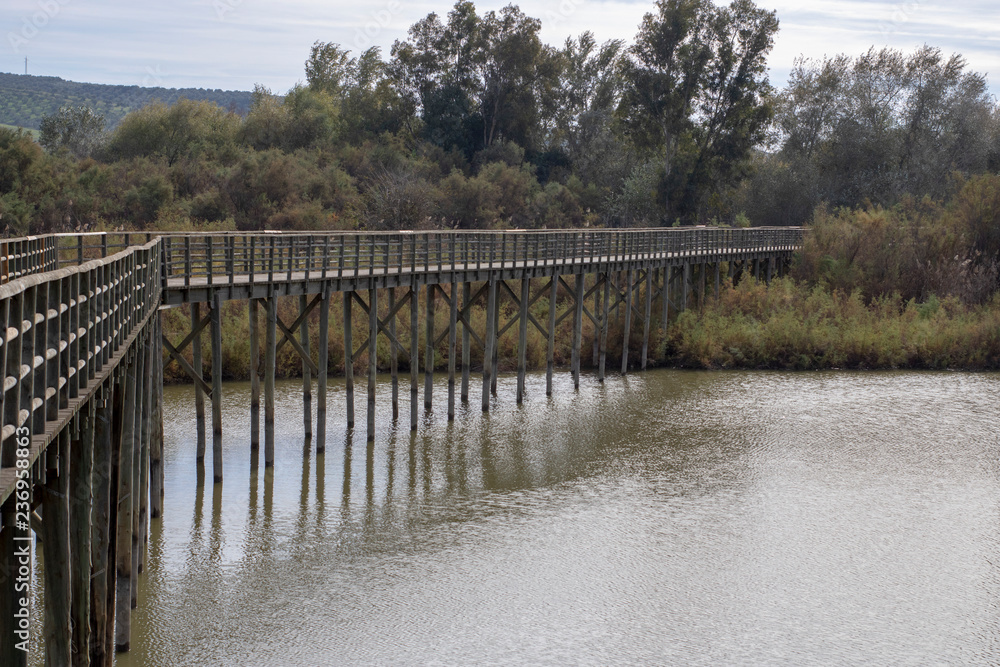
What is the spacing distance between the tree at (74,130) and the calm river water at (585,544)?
31.9 m

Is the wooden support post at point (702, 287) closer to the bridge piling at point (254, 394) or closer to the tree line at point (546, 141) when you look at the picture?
the tree line at point (546, 141)

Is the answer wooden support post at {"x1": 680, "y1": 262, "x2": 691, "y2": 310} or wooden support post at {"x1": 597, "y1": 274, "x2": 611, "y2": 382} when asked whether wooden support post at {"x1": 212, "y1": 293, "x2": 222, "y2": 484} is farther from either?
wooden support post at {"x1": 680, "y1": 262, "x2": 691, "y2": 310}

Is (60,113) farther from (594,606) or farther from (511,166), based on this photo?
(594,606)

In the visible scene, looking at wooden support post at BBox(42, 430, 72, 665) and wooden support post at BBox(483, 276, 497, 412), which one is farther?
wooden support post at BBox(483, 276, 497, 412)

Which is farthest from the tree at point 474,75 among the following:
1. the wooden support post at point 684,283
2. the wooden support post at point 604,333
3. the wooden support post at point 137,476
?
the wooden support post at point 137,476

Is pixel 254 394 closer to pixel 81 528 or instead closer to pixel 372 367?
pixel 372 367

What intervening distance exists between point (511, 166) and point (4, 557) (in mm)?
48024

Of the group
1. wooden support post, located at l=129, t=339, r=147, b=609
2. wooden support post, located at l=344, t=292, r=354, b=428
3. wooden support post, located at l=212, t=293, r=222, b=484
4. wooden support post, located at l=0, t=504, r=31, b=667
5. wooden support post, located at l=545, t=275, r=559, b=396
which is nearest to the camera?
wooden support post, located at l=0, t=504, r=31, b=667

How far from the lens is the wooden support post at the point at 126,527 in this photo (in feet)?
32.8

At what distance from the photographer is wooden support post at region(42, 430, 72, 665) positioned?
5926 mm

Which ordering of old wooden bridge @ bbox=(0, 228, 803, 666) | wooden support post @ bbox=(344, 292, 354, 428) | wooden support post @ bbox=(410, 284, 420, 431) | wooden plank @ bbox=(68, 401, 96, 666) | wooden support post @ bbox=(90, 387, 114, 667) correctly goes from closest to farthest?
old wooden bridge @ bbox=(0, 228, 803, 666) → wooden plank @ bbox=(68, 401, 96, 666) → wooden support post @ bbox=(90, 387, 114, 667) → wooden support post @ bbox=(344, 292, 354, 428) → wooden support post @ bbox=(410, 284, 420, 431)

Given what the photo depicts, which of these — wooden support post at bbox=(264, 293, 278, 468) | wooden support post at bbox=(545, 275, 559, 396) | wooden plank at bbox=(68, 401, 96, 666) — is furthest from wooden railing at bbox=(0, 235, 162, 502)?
wooden support post at bbox=(545, 275, 559, 396)

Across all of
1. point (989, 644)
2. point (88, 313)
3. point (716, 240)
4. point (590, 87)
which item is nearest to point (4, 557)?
point (88, 313)

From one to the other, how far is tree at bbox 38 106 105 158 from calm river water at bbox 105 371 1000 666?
1256 inches
